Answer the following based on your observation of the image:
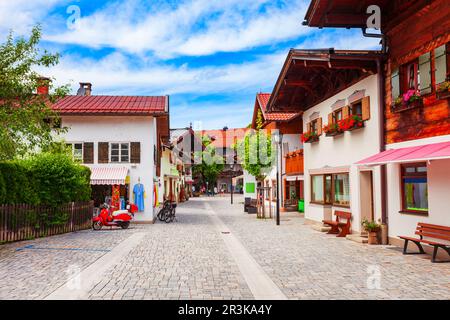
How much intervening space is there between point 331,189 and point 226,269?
9842 millimetres

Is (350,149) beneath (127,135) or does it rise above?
beneath

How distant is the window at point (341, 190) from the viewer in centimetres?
1662

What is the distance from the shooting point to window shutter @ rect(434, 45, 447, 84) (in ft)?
34.3

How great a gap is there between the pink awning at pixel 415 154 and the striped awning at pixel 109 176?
12.8m

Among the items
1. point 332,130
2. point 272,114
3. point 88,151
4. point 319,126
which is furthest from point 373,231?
point 272,114

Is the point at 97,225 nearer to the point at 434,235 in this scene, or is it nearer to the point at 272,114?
the point at 434,235

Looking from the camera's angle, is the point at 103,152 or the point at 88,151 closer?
the point at 103,152

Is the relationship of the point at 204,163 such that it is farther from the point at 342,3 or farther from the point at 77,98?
the point at 342,3

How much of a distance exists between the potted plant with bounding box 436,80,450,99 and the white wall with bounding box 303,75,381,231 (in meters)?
3.34

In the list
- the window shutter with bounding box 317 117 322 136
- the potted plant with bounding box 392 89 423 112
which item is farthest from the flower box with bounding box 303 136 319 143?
the potted plant with bounding box 392 89 423 112

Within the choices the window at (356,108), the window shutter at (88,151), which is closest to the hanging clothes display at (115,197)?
the window shutter at (88,151)

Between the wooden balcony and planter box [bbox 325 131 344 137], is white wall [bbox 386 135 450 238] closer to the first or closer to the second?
planter box [bbox 325 131 344 137]

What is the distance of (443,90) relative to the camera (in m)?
10.2
